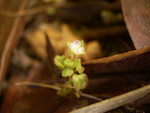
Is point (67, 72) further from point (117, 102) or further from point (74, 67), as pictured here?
point (117, 102)

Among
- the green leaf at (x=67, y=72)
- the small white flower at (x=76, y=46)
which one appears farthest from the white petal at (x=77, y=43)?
the green leaf at (x=67, y=72)

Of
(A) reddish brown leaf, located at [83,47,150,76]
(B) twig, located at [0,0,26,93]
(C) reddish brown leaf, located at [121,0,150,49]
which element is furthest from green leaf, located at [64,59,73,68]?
(B) twig, located at [0,0,26,93]

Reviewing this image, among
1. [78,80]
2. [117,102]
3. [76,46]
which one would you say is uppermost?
[76,46]

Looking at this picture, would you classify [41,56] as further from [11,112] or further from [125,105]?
[125,105]

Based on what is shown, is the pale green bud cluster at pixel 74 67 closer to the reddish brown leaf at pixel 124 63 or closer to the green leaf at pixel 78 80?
the green leaf at pixel 78 80

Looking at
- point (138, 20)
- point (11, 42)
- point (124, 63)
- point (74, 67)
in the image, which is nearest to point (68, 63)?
point (74, 67)

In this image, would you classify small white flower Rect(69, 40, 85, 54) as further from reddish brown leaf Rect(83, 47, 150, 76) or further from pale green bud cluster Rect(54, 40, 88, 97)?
reddish brown leaf Rect(83, 47, 150, 76)

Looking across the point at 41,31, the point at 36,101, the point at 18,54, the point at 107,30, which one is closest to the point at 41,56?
the point at 18,54

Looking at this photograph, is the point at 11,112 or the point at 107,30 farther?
the point at 107,30
